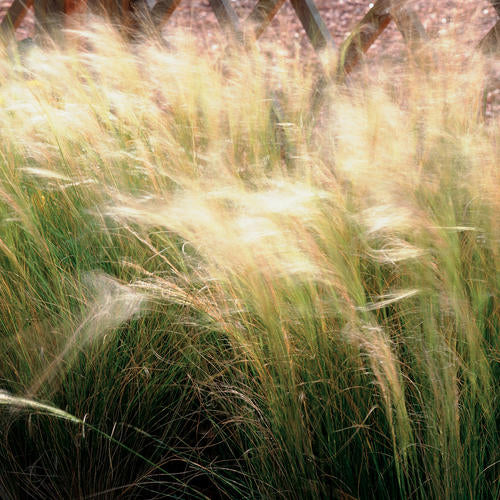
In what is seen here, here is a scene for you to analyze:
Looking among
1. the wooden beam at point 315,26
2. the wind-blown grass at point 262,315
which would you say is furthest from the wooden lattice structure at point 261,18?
the wind-blown grass at point 262,315

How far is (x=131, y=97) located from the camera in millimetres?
1840

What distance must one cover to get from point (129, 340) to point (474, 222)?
2.26 feet

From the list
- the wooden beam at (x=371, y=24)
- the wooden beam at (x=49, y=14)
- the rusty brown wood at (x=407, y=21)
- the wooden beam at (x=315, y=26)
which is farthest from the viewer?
the wooden beam at (x=49, y=14)

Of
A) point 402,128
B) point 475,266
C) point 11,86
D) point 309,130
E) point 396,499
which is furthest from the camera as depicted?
point 309,130

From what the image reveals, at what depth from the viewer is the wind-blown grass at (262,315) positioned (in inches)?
40.1

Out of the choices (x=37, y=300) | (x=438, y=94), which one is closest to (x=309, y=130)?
(x=438, y=94)

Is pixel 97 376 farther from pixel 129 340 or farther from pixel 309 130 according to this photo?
pixel 309 130

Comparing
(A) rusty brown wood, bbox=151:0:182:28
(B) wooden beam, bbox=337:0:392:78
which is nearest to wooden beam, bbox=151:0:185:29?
(A) rusty brown wood, bbox=151:0:182:28

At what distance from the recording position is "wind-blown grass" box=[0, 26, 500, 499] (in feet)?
3.34

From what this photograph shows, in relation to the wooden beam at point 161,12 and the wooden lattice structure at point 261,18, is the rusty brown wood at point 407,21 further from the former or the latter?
the wooden beam at point 161,12

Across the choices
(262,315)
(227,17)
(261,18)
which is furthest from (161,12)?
(262,315)

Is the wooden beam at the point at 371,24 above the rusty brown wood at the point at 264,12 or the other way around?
the other way around

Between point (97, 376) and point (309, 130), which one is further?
point (309, 130)

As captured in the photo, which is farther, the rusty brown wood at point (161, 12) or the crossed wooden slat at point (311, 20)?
the rusty brown wood at point (161, 12)
